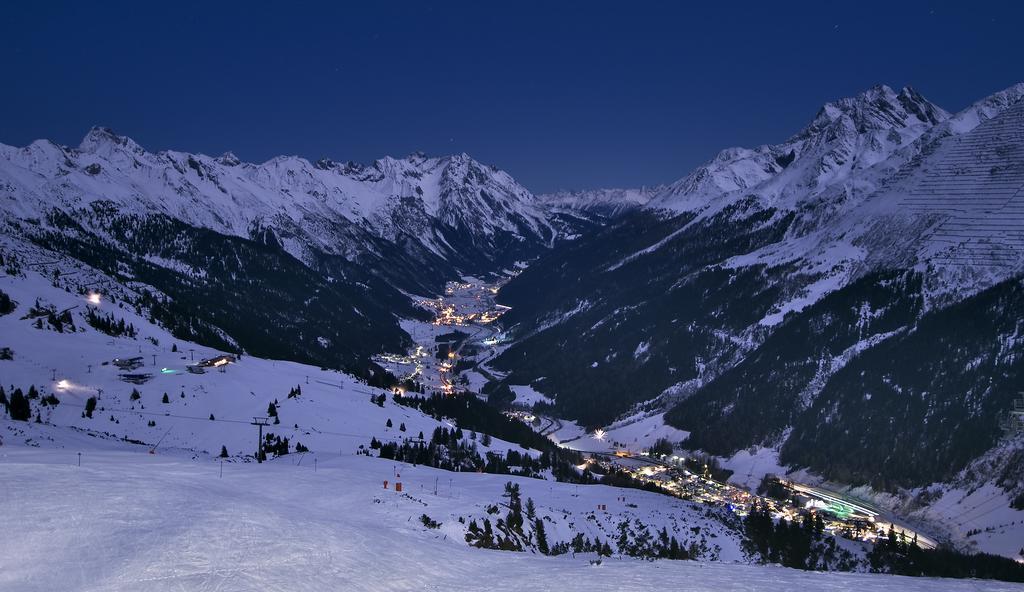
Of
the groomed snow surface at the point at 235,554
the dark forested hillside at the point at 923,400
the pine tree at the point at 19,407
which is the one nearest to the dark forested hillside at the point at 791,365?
the dark forested hillside at the point at 923,400

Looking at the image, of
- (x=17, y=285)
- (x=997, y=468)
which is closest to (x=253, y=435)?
(x=17, y=285)

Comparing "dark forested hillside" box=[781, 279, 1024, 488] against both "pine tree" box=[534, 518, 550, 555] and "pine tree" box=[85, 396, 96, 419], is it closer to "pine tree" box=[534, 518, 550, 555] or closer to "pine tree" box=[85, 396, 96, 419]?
"pine tree" box=[534, 518, 550, 555]

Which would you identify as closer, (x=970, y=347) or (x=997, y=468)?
(x=997, y=468)

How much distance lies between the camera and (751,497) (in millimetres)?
119250

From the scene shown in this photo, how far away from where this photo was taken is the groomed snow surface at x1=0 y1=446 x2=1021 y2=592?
18.6 meters

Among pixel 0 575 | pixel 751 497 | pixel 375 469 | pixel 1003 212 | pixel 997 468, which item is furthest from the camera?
pixel 1003 212

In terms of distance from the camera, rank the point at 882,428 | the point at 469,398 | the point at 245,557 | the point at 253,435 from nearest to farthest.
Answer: the point at 245,557, the point at 253,435, the point at 882,428, the point at 469,398

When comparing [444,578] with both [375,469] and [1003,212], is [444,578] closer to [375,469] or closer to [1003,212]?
[375,469]

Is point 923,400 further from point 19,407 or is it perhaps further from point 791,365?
point 19,407

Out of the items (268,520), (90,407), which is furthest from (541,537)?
(90,407)

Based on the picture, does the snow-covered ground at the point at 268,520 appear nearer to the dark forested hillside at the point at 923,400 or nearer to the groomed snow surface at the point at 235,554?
the groomed snow surface at the point at 235,554

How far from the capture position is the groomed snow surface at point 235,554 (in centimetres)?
1862

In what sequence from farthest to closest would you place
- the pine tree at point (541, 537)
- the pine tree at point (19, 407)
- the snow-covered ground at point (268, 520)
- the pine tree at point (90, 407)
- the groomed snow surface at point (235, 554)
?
the pine tree at point (90, 407) < the pine tree at point (19, 407) < the pine tree at point (541, 537) < the snow-covered ground at point (268, 520) < the groomed snow surface at point (235, 554)

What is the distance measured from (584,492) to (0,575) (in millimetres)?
60490
